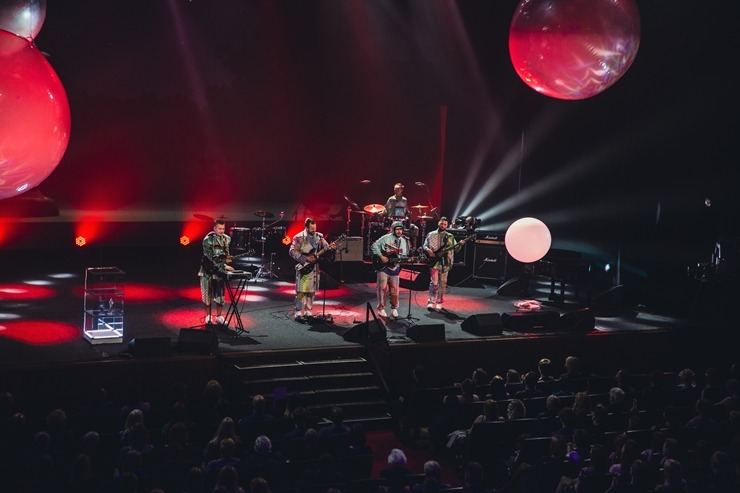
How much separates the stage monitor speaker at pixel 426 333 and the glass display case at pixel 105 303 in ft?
14.6

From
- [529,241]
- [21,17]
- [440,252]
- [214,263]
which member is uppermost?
[21,17]

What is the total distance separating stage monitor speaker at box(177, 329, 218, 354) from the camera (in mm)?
12094

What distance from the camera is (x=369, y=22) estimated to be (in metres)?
21.4

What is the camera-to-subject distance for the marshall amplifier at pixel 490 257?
19.3 m

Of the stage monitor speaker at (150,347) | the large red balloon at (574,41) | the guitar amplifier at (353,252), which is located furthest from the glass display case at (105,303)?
the large red balloon at (574,41)

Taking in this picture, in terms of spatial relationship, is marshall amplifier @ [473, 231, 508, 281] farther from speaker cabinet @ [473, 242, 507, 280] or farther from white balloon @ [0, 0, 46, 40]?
white balloon @ [0, 0, 46, 40]

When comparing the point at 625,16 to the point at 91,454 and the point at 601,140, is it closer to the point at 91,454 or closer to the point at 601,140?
the point at 91,454

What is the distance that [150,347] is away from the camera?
11766 mm

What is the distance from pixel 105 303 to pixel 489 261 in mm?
9491

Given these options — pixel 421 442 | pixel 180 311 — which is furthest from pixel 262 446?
pixel 180 311

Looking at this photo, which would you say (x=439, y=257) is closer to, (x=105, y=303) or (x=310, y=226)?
(x=310, y=226)

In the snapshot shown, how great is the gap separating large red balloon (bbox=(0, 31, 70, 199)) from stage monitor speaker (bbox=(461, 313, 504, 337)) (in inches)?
399

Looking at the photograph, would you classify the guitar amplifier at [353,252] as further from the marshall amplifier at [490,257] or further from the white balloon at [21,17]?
the white balloon at [21,17]

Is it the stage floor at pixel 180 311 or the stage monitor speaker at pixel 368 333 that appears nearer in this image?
the stage floor at pixel 180 311
